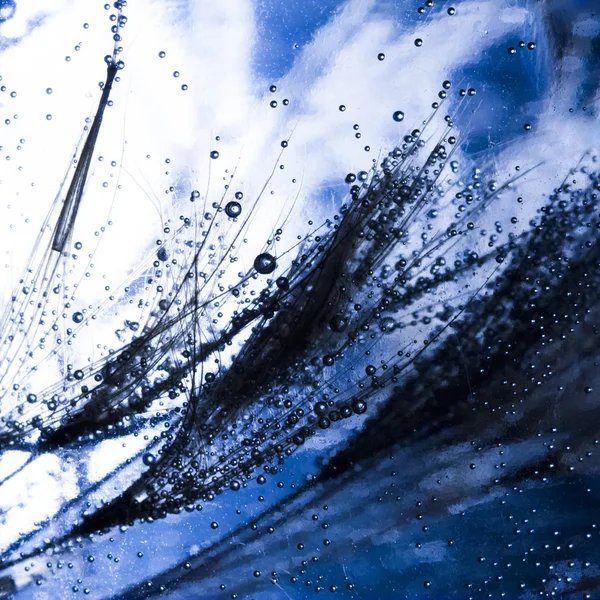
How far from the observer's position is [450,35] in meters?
1.19

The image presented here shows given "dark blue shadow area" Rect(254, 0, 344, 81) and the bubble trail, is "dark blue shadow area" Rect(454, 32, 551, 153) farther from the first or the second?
the bubble trail

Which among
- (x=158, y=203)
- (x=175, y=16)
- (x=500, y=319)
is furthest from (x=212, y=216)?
(x=500, y=319)

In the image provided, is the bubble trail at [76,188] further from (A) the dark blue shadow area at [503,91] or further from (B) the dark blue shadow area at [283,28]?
(A) the dark blue shadow area at [503,91]

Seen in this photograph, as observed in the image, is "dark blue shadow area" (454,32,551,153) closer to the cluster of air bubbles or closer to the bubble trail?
the cluster of air bubbles

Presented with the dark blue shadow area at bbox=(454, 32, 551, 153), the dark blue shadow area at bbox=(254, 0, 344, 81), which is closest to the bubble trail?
the dark blue shadow area at bbox=(254, 0, 344, 81)

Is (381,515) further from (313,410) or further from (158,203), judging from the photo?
(158,203)

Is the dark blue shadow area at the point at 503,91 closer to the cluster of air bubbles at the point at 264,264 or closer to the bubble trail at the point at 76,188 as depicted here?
the cluster of air bubbles at the point at 264,264

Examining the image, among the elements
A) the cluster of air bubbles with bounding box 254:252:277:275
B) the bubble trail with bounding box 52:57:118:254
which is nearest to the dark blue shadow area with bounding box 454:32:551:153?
the cluster of air bubbles with bounding box 254:252:277:275

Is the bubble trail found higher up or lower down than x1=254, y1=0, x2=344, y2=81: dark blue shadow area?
lower down

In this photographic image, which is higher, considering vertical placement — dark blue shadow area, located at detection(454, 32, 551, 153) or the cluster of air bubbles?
dark blue shadow area, located at detection(454, 32, 551, 153)

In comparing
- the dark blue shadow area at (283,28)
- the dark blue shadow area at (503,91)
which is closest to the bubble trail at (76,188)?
the dark blue shadow area at (283,28)

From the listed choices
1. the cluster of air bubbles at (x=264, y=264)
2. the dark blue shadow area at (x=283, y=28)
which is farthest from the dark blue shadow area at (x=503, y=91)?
the cluster of air bubbles at (x=264, y=264)

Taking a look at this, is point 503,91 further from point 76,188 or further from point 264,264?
point 76,188

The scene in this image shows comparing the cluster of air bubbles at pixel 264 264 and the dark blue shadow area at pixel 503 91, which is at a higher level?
the dark blue shadow area at pixel 503 91
